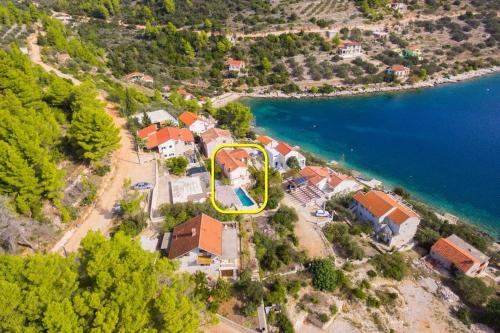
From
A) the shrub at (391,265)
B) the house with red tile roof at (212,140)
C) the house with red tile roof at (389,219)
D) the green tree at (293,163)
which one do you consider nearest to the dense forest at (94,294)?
the shrub at (391,265)

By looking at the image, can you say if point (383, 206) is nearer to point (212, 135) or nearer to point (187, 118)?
point (212, 135)

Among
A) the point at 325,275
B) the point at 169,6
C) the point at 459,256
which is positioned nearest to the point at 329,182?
the point at 459,256

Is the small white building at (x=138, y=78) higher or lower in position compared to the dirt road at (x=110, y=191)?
lower

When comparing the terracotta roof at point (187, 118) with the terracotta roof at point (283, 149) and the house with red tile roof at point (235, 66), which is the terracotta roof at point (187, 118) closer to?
the terracotta roof at point (283, 149)

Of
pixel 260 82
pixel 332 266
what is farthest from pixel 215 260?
pixel 260 82

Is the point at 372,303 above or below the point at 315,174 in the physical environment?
below

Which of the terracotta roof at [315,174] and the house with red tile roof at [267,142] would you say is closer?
the terracotta roof at [315,174]
